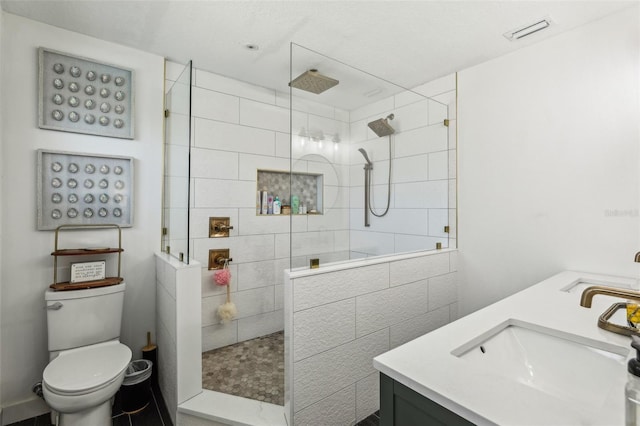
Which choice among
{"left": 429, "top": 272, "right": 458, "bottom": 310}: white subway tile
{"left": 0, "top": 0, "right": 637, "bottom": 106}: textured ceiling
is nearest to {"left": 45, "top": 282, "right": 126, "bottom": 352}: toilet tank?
{"left": 0, "top": 0, "right": 637, "bottom": 106}: textured ceiling

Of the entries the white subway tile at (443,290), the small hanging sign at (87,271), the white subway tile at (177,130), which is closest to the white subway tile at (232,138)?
the white subway tile at (177,130)

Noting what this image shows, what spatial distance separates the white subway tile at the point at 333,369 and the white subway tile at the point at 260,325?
1.13 meters

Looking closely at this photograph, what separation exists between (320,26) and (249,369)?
2411mm

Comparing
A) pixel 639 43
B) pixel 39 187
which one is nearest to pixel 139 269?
pixel 39 187

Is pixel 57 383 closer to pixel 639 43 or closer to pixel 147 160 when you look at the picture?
pixel 147 160

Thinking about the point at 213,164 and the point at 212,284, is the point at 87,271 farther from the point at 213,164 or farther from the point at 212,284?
the point at 213,164

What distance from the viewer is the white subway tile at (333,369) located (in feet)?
5.00

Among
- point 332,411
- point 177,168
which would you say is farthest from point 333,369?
point 177,168

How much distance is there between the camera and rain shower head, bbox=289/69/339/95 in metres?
1.77

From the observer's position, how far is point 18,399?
182cm

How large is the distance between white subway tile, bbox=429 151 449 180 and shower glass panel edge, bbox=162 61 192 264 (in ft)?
5.94

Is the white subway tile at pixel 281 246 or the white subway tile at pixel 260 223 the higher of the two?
the white subway tile at pixel 260 223

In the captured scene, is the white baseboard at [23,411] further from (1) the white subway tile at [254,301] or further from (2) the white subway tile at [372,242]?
(2) the white subway tile at [372,242]

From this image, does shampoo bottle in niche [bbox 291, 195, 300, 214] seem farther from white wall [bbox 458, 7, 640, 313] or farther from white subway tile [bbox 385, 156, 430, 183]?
white wall [bbox 458, 7, 640, 313]
